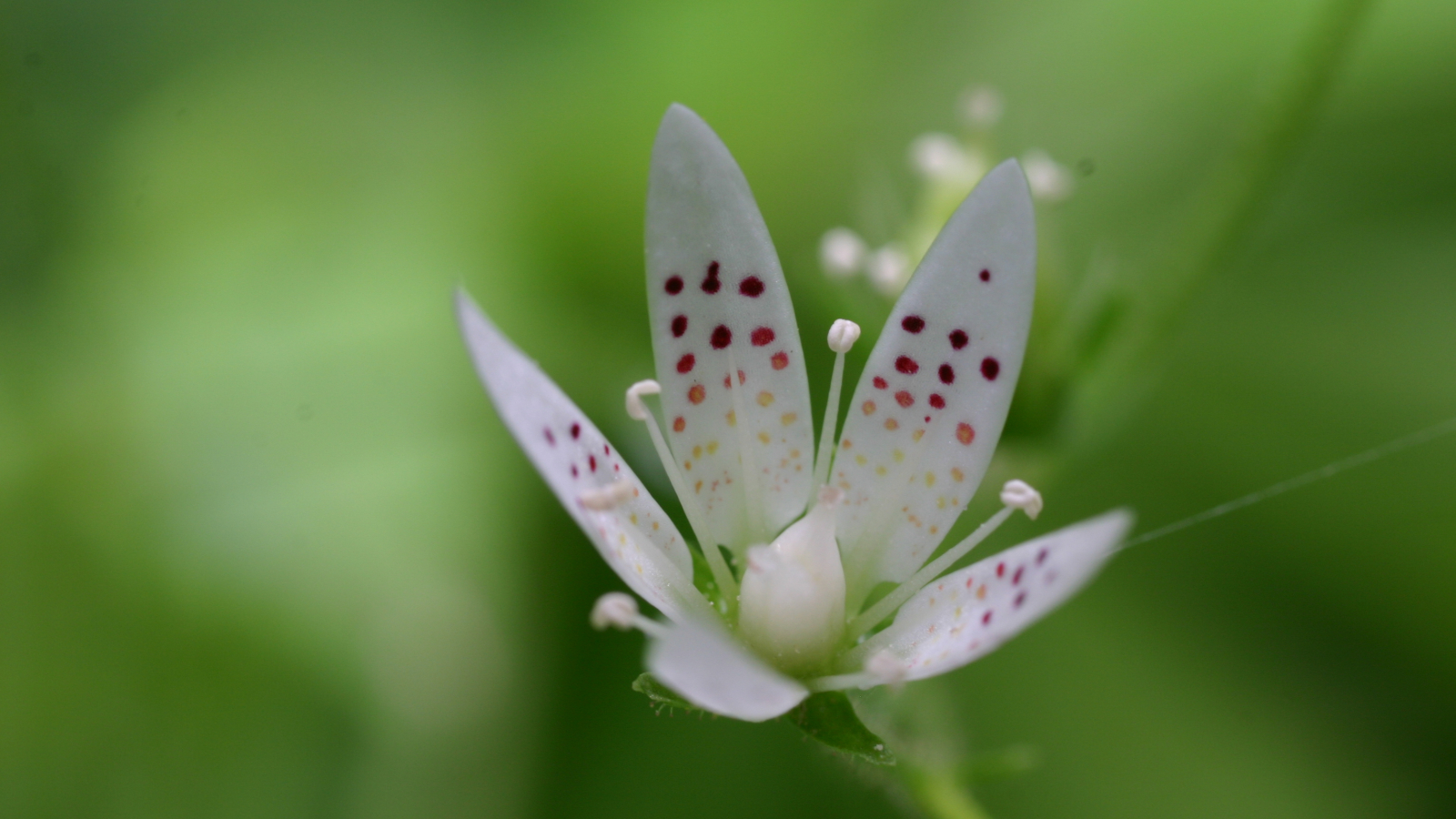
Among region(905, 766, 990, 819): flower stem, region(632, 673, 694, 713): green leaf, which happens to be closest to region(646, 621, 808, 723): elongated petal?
region(632, 673, 694, 713): green leaf

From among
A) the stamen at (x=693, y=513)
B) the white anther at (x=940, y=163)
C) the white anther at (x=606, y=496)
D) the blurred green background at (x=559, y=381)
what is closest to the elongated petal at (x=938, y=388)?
the stamen at (x=693, y=513)

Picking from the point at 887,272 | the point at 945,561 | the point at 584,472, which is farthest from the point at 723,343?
the point at 887,272

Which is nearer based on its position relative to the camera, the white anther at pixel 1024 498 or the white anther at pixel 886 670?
the white anther at pixel 886 670

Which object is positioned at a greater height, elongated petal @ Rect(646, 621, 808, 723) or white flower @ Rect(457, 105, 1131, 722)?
white flower @ Rect(457, 105, 1131, 722)

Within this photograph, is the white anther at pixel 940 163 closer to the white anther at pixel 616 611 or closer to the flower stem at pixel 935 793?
the flower stem at pixel 935 793

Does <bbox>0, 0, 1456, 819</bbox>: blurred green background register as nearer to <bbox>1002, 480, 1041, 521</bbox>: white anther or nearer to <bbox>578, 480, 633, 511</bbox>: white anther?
<bbox>1002, 480, 1041, 521</bbox>: white anther

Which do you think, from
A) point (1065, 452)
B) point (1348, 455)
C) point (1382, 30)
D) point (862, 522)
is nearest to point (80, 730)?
point (862, 522)

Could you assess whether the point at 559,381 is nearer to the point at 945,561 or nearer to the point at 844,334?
the point at 844,334
